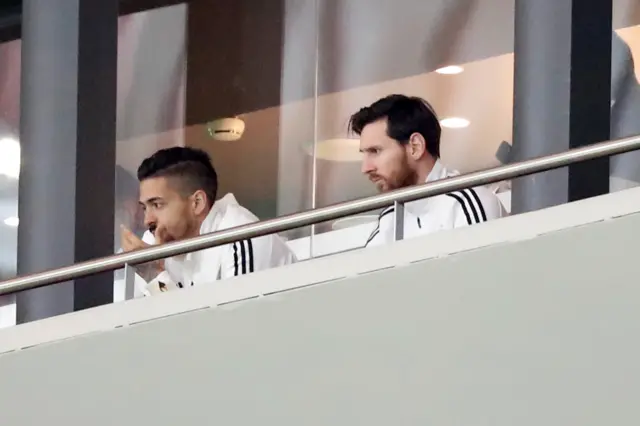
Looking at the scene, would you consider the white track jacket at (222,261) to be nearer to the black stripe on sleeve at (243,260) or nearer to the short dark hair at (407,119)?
the black stripe on sleeve at (243,260)

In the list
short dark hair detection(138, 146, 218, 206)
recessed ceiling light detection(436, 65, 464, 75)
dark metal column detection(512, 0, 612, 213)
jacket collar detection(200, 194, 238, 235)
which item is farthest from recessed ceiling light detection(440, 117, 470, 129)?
jacket collar detection(200, 194, 238, 235)

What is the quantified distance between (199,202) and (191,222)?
9 cm

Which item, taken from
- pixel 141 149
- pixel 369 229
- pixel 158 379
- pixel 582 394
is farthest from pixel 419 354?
→ pixel 141 149

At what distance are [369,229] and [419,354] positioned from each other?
2.94m

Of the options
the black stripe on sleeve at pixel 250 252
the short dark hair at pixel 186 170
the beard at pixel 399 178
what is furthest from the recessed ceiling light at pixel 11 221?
the beard at pixel 399 178

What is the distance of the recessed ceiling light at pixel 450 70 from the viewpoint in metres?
7.14

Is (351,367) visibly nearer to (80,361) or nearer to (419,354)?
(419,354)

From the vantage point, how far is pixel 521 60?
563 centimetres

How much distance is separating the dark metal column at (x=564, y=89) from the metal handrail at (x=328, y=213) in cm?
146

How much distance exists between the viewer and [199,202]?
5293 millimetres

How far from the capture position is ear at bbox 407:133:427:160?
468 cm

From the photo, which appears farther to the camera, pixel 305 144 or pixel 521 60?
pixel 305 144

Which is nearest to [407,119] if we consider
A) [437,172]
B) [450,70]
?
[437,172]

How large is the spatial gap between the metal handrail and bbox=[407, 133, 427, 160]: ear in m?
0.60
